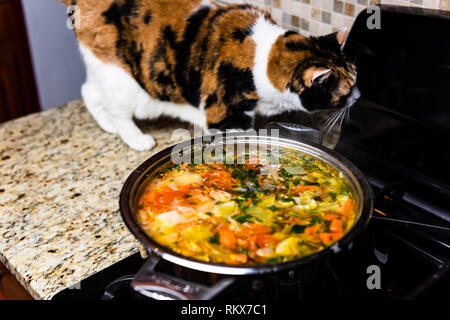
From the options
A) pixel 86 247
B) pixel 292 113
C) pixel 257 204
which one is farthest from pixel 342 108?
pixel 86 247

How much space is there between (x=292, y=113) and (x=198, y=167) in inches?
24.0

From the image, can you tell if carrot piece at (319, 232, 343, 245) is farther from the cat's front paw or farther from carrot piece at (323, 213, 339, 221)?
the cat's front paw

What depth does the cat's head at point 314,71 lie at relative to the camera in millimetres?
1129

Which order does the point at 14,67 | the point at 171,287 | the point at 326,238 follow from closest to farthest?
the point at 171,287 → the point at 326,238 → the point at 14,67

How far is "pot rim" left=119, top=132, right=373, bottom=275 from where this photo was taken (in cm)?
58

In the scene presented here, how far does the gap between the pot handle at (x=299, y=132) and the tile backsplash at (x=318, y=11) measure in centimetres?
36

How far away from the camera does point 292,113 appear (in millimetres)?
1441

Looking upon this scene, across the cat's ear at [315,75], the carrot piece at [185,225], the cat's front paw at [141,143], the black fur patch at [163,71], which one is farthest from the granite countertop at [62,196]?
the cat's ear at [315,75]

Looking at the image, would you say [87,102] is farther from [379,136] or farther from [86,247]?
[379,136]

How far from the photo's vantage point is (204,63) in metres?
1.28

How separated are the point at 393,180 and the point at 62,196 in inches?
31.2

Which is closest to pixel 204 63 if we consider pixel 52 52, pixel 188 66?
pixel 188 66

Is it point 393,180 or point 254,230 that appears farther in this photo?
point 393,180

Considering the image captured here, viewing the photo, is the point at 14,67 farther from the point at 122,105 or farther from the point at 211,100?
the point at 211,100
